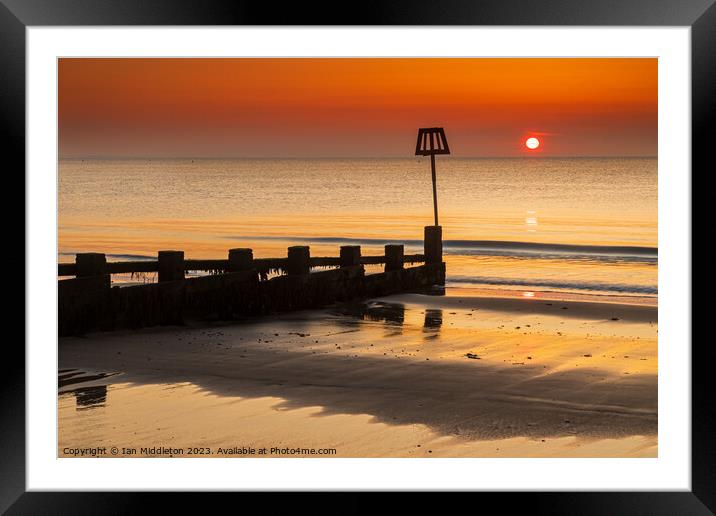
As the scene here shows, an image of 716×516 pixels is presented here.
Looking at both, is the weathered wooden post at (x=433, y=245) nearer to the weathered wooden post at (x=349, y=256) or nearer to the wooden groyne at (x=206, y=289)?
the wooden groyne at (x=206, y=289)

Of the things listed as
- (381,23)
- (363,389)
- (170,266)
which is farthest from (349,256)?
(381,23)

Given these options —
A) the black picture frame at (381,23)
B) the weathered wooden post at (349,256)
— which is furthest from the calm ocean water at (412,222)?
the black picture frame at (381,23)

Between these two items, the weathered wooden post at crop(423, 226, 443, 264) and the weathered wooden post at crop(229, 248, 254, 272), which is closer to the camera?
the weathered wooden post at crop(229, 248, 254, 272)

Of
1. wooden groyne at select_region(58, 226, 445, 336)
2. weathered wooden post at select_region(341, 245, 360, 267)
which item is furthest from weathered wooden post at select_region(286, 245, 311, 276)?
weathered wooden post at select_region(341, 245, 360, 267)

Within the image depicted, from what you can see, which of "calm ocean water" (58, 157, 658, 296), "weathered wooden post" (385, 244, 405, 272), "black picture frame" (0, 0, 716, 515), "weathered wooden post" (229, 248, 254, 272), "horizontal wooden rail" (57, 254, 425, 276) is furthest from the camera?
"calm ocean water" (58, 157, 658, 296)

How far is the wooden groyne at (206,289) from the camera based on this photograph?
10414 mm

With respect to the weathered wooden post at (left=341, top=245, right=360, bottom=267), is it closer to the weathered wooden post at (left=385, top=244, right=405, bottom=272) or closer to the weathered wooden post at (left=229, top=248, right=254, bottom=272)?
the weathered wooden post at (left=385, top=244, right=405, bottom=272)

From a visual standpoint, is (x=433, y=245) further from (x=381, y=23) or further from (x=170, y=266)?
(x=381, y=23)

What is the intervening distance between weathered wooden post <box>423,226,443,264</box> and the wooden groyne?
54.5 inches

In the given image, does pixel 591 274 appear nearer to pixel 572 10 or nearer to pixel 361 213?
pixel 572 10

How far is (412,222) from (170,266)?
36.4 m

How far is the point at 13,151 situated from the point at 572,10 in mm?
2943

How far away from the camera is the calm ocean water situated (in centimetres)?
2655

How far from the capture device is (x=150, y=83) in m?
84.4
